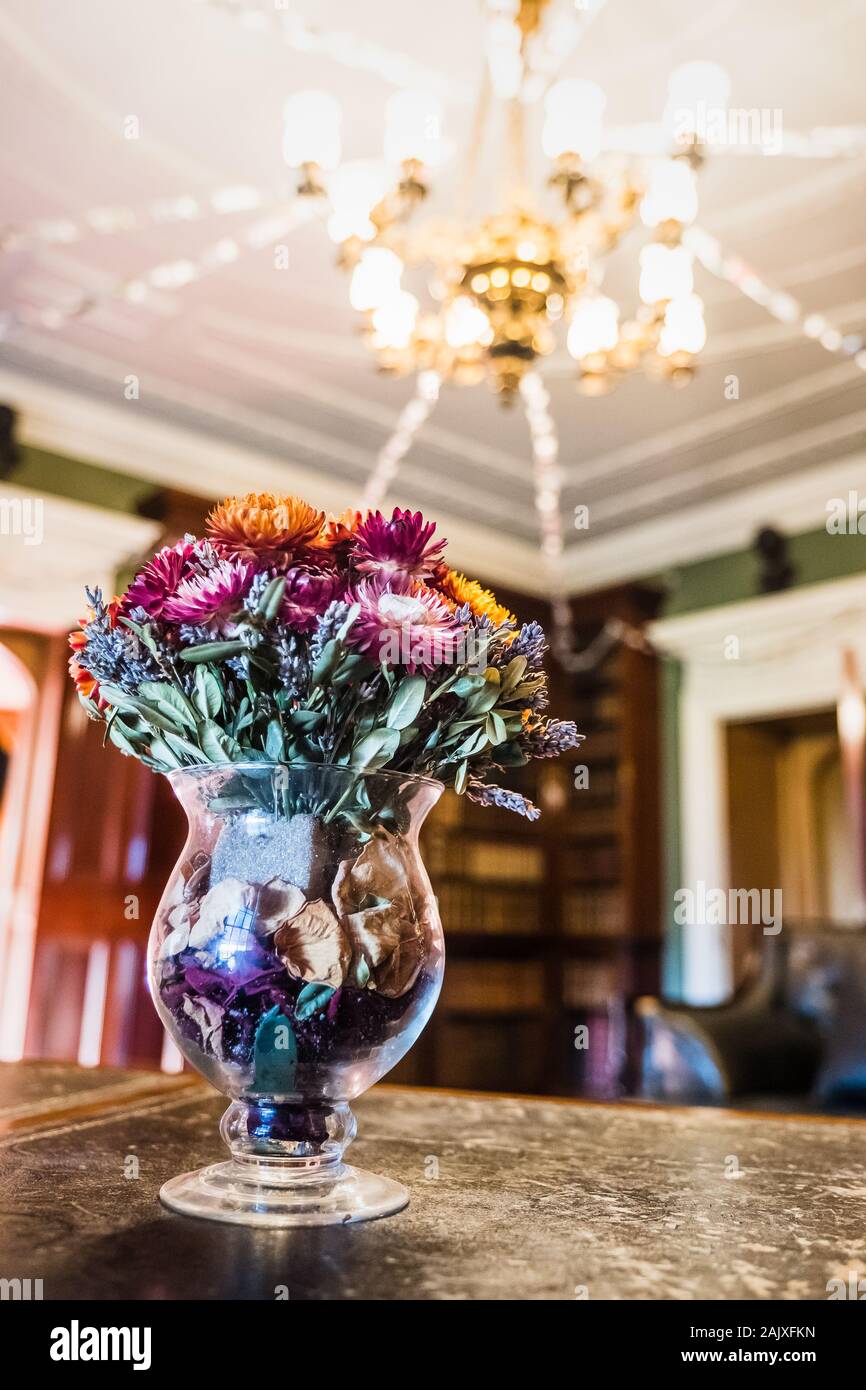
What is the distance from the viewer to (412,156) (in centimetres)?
206

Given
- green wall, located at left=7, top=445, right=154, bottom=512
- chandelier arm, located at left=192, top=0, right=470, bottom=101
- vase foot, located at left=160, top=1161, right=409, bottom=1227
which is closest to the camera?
vase foot, located at left=160, top=1161, right=409, bottom=1227

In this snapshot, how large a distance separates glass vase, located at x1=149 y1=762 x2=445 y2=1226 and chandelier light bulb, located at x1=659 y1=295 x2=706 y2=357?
5.85 ft

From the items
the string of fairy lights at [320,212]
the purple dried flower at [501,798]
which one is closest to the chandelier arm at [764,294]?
the string of fairy lights at [320,212]

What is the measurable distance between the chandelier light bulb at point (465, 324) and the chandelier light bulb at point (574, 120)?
15.7 inches

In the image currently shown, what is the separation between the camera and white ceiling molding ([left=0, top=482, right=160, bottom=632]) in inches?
159

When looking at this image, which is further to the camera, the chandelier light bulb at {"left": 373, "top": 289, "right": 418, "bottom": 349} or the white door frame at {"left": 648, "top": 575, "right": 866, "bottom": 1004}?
the white door frame at {"left": 648, "top": 575, "right": 866, "bottom": 1004}

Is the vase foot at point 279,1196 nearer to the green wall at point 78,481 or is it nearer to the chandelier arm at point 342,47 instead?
the chandelier arm at point 342,47

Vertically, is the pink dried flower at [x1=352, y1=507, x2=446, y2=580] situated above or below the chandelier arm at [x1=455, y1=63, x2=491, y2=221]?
below

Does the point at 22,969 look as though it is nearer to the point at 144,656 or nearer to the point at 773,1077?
the point at 773,1077

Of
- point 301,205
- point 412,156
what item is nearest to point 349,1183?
point 412,156

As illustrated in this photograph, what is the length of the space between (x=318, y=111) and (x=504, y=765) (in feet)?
5.66

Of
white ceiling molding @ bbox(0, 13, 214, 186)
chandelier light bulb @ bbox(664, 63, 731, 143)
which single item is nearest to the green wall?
white ceiling molding @ bbox(0, 13, 214, 186)

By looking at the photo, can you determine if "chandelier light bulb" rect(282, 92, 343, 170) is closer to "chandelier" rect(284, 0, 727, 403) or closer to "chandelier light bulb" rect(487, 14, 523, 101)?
"chandelier" rect(284, 0, 727, 403)

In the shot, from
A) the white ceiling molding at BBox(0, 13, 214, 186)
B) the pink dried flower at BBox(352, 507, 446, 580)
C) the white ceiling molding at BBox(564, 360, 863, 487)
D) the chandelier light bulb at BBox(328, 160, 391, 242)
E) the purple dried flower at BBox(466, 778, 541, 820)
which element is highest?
the white ceiling molding at BBox(0, 13, 214, 186)
